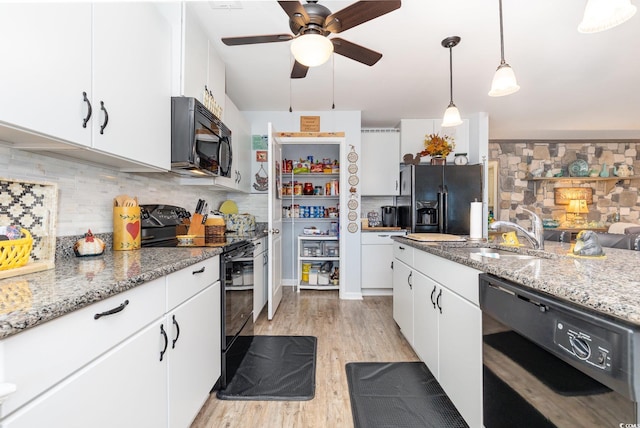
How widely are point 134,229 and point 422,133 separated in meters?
3.62

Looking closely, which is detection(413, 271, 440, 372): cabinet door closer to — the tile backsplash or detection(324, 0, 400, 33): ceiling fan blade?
detection(324, 0, 400, 33): ceiling fan blade

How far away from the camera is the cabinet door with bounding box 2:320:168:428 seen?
0.62m

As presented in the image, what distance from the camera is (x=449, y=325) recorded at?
4.80ft

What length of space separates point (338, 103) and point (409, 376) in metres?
2.88

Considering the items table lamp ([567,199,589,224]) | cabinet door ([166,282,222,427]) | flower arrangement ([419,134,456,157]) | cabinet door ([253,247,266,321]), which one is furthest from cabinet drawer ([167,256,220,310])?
table lamp ([567,199,589,224])

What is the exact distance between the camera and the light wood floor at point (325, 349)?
1.49 metres

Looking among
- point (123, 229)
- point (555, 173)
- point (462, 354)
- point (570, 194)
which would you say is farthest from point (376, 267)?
point (570, 194)

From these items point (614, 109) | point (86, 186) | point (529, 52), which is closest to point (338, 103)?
point (529, 52)

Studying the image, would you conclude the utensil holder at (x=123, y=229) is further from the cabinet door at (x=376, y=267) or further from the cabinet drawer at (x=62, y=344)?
the cabinet door at (x=376, y=267)

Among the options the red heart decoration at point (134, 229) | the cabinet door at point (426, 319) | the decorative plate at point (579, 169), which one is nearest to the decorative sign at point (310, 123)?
the cabinet door at point (426, 319)

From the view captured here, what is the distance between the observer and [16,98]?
2.72 feet

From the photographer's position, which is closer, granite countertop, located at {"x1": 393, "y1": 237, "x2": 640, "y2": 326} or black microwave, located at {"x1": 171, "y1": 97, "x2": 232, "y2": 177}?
granite countertop, located at {"x1": 393, "y1": 237, "x2": 640, "y2": 326}

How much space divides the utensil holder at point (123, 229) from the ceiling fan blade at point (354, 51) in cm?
155

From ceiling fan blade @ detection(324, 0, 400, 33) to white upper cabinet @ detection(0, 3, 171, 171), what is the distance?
0.96 metres
